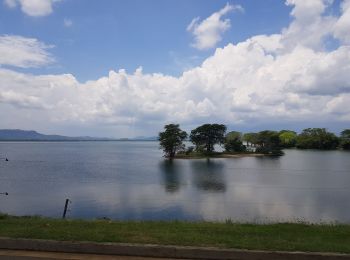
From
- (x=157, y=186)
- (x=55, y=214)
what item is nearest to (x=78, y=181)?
(x=157, y=186)

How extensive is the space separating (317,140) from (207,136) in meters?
64.0

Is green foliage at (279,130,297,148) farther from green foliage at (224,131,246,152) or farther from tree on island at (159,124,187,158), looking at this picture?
tree on island at (159,124,187,158)

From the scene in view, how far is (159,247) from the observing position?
7867 mm

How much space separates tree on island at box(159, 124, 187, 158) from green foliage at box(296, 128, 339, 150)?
74425mm

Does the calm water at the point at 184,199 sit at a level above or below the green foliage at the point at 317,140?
below

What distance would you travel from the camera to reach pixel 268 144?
130625mm

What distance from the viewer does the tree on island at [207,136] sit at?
117688 millimetres

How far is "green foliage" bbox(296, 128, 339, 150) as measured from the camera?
526 feet

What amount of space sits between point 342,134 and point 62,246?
17073 centimetres

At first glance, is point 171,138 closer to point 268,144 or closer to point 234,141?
point 234,141

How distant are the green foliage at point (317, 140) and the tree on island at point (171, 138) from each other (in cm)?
7442

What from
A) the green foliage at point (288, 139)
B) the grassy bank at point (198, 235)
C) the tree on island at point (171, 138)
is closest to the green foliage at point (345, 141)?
the green foliage at point (288, 139)

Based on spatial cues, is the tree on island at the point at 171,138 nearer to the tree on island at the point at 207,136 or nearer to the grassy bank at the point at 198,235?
the tree on island at the point at 207,136

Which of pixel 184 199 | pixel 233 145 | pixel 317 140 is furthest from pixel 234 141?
pixel 184 199
